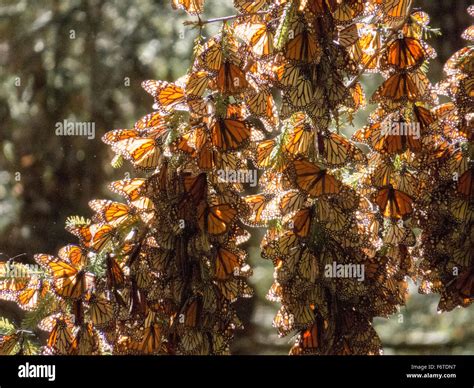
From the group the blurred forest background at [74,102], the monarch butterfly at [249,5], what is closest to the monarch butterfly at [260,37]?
the monarch butterfly at [249,5]

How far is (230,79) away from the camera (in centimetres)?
92

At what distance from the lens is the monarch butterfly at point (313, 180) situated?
894 millimetres

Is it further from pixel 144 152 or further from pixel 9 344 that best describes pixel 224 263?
pixel 9 344

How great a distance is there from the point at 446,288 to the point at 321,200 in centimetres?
27

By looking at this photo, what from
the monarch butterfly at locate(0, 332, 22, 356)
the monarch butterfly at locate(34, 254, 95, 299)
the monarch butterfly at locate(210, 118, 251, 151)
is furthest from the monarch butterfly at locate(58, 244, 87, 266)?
the monarch butterfly at locate(210, 118, 251, 151)

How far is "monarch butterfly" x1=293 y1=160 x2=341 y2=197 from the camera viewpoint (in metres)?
0.89

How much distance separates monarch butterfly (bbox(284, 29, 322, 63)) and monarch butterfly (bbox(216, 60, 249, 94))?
7 centimetres

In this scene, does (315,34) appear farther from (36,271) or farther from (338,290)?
(36,271)

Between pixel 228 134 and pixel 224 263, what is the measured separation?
16 cm

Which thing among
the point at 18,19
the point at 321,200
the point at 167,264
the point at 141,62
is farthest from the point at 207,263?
the point at 18,19

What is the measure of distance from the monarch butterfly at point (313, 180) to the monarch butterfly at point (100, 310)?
274 mm

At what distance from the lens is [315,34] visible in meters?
0.91

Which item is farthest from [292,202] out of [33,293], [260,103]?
[33,293]

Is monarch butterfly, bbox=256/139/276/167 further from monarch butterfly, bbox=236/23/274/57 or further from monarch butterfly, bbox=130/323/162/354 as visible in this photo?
monarch butterfly, bbox=130/323/162/354
